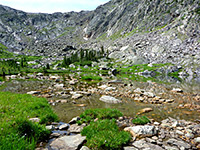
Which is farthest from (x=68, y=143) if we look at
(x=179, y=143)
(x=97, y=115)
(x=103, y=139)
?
(x=179, y=143)

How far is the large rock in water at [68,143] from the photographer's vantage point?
5707 mm

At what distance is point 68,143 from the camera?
604 cm

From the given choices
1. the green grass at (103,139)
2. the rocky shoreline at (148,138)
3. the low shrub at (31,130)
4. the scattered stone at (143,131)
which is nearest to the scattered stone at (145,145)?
the rocky shoreline at (148,138)

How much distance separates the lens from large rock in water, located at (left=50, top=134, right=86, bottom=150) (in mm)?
5707

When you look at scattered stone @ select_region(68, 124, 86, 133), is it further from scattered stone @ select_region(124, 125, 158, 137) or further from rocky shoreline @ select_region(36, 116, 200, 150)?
scattered stone @ select_region(124, 125, 158, 137)

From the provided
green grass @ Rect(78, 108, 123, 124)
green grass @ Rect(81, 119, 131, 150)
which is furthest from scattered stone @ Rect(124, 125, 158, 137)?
green grass @ Rect(78, 108, 123, 124)

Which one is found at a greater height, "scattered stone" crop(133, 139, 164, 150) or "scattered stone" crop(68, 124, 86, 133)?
"scattered stone" crop(133, 139, 164, 150)

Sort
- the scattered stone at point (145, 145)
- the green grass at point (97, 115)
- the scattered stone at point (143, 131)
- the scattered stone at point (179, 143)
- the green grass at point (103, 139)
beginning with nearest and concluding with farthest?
the green grass at point (103, 139)
the scattered stone at point (145, 145)
the scattered stone at point (179, 143)
the scattered stone at point (143, 131)
the green grass at point (97, 115)

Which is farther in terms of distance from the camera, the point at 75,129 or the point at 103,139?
the point at 75,129

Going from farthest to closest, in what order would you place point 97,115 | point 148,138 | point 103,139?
point 97,115 → point 148,138 → point 103,139

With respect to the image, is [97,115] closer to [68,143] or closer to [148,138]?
[68,143]

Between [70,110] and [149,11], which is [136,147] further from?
[149,11]

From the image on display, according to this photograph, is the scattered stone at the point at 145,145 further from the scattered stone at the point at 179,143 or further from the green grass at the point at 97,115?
the green grass at the point at 97,115

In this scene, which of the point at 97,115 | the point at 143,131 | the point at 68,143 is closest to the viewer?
the point at 68,143
